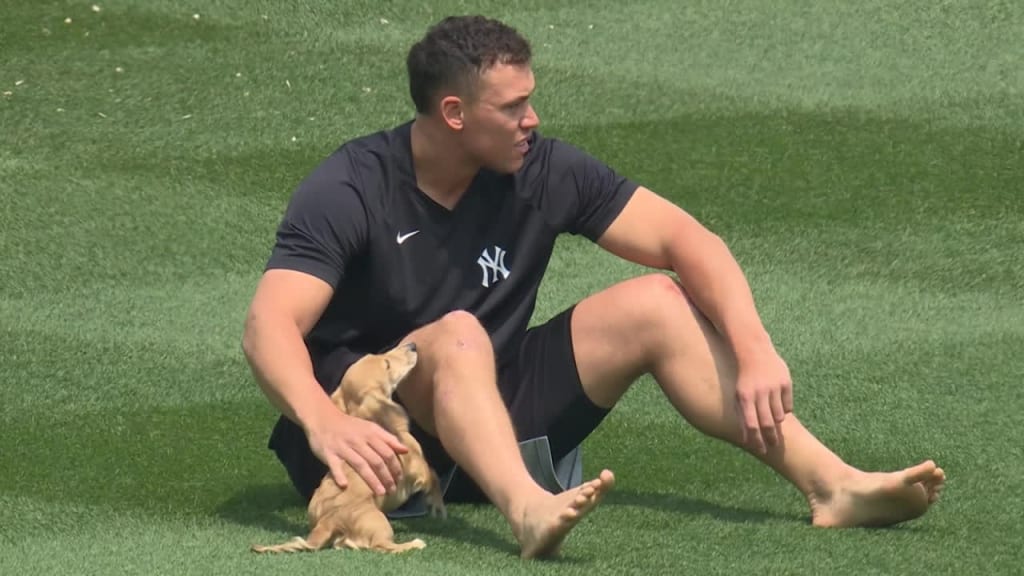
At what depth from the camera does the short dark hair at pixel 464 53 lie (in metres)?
4.78

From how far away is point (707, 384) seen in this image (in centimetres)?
478

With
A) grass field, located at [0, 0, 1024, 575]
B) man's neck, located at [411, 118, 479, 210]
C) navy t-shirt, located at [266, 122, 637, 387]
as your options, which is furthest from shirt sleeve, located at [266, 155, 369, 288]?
grass field, located at [0, 0, 1024, 575]

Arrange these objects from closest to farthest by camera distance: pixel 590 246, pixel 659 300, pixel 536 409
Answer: pixel 659 300
pixel 536 409
pixel 590 246

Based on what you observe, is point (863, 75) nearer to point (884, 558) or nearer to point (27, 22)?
point (27, 22)

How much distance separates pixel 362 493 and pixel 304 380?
0.37 metres

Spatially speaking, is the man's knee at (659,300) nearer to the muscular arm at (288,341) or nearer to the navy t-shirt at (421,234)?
the navy t-shirt at (421,234)

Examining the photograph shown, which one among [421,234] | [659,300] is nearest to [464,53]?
[421,234]

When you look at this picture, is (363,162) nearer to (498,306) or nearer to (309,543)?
(498,306)

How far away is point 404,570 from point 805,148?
18.1 ft

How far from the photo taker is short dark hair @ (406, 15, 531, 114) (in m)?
4.78

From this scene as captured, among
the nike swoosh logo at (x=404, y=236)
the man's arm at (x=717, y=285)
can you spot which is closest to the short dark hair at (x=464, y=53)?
the nike swoosh logo at (x=404, y=236)

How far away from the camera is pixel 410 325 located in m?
4.92

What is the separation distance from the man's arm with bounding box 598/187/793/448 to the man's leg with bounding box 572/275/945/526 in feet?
0.21

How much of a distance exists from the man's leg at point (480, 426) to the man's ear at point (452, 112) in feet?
1.63
